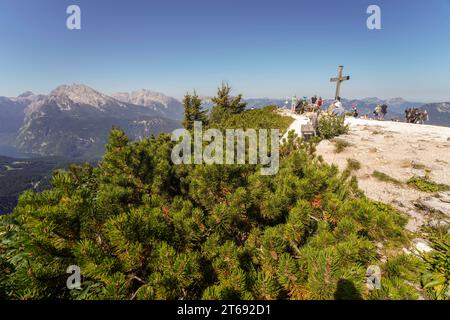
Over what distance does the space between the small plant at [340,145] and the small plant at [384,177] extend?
2683mm

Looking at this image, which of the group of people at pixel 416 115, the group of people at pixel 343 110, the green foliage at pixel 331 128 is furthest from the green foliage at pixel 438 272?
the group of people at pixel 416 115

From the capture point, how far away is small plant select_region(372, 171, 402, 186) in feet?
27.6

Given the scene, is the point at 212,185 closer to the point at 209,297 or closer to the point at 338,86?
the point at 209,297

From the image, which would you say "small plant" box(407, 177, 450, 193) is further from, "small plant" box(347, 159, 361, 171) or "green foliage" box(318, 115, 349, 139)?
"green foliage" box(318, 115, 349, 139)

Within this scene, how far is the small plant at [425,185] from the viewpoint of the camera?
7.62 metres

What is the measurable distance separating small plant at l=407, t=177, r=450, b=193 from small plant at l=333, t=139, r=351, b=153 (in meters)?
3.67

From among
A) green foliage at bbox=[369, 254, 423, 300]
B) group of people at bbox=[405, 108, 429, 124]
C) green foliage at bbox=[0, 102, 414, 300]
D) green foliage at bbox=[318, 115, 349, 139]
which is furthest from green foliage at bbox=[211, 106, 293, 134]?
group of people at bbox=[405, 108, 429, 124]

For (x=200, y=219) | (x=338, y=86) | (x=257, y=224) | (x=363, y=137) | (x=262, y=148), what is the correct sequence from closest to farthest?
1. (x=200, y=219)
2. (x=257, y=224)
3. (x=262, y=148)
4. (x=363, y=137)
5. (x=338, y=86)

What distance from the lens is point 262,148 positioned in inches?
214

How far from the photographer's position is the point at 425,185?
7.85 m

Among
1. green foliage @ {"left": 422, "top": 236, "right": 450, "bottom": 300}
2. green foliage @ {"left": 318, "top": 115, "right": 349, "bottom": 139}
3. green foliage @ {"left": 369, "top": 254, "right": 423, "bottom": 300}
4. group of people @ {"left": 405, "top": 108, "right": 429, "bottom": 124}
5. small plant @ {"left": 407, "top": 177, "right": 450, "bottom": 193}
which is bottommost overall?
green foliage @ {"left": 422, "top": 236, "right": 450, "bottom": 300}
